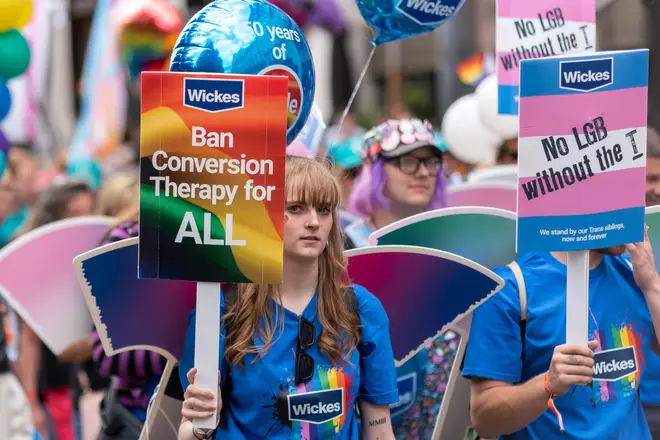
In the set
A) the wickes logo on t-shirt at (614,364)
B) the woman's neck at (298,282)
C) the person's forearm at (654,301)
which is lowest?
the wickes logo on t-shirt at (614,364)

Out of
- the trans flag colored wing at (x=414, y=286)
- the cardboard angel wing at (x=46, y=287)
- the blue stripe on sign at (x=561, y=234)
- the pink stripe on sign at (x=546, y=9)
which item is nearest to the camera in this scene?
the blue stripe on sign at (x=561, y=234)

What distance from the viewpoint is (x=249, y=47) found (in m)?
3.69

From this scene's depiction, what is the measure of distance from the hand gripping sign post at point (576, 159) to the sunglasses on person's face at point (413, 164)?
1.88m

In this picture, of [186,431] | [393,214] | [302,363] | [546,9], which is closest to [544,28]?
[546,9]

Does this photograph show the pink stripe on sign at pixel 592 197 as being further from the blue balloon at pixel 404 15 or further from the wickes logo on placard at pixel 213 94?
the blue balloon at pixel 404 15

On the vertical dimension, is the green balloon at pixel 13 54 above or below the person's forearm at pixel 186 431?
above

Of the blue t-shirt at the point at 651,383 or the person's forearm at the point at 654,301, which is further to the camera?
the blue t-shirt at the point at 651,383

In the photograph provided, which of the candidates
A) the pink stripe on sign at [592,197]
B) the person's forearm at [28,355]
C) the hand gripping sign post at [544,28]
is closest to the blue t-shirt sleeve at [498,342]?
the pink stripe on sign at [592,197]

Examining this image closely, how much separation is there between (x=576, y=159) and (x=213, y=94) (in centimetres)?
102

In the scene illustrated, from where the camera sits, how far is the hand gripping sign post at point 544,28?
4.92 metres

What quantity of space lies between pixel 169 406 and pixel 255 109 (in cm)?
108

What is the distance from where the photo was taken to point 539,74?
331cm

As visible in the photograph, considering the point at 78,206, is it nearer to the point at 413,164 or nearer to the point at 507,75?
the point at 413,164

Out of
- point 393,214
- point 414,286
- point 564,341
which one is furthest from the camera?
point 393,214
